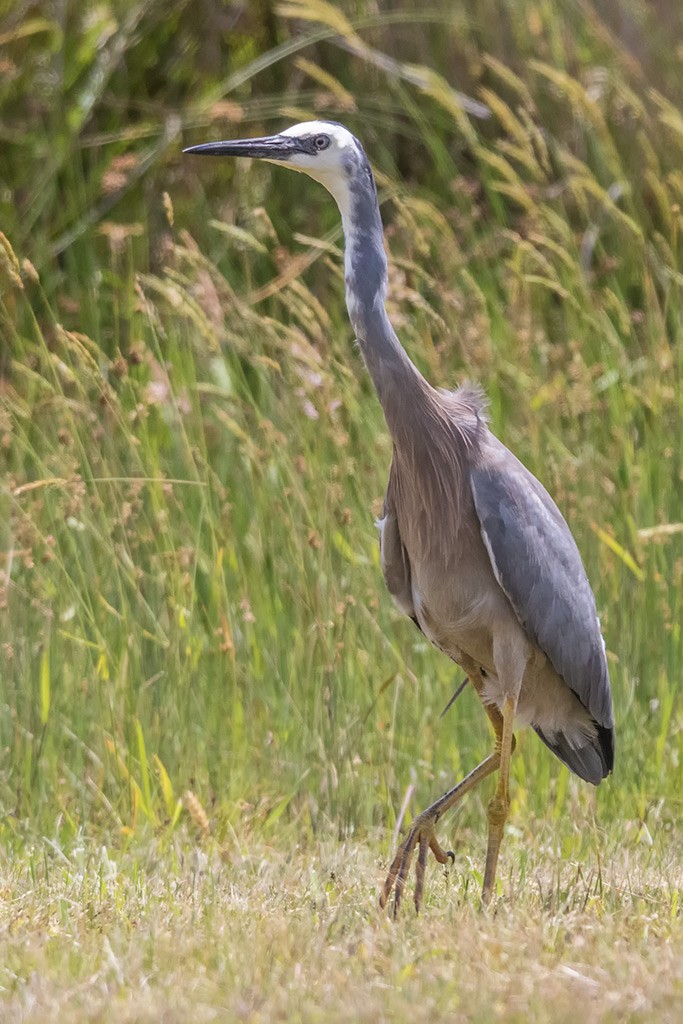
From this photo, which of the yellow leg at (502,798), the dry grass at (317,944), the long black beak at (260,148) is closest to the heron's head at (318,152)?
the long black beak at (260,148)

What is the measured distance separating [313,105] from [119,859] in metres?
4.98

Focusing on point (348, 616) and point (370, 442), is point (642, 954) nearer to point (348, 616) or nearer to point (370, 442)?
point (348, 616)

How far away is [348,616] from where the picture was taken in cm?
542

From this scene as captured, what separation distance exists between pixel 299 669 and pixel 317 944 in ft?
6.09

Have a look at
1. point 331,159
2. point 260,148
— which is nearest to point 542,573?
point 331,159

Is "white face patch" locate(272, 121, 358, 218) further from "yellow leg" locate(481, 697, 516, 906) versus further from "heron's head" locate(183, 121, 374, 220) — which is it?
"yellow leg" locate(481, 697, 516, 906)

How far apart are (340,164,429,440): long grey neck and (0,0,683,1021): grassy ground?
0.66 metres

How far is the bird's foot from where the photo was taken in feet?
13.5

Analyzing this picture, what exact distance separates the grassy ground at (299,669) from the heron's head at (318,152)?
0.57 meters

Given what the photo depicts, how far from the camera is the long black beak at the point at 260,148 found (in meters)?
4.42

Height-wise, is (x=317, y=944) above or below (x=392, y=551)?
below

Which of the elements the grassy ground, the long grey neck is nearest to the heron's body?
the long grey neck

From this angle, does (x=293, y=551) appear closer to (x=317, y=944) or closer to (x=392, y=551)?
(x=392, y=551)

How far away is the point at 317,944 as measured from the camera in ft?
11.6
